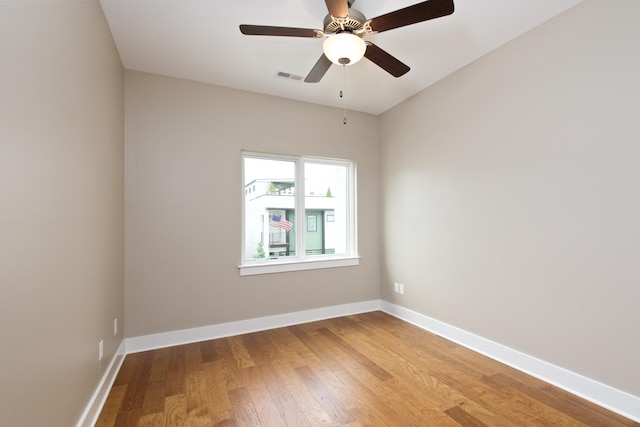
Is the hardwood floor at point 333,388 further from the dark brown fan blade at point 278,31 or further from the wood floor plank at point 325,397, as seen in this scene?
the dark brown fan blade at point 278,31

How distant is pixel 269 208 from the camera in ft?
11.7

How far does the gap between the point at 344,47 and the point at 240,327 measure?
2.89 metres

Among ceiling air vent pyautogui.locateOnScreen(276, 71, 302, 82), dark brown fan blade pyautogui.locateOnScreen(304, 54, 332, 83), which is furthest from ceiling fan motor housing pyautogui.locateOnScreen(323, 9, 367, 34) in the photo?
ceiling air vent pyautogui.locateOnScreen(276, 71, 302, 82)

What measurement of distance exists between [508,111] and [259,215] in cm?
271

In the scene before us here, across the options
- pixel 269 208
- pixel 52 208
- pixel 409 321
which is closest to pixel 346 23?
pixel 52 208

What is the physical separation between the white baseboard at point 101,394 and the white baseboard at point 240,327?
231mm

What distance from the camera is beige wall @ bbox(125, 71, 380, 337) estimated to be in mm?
2869

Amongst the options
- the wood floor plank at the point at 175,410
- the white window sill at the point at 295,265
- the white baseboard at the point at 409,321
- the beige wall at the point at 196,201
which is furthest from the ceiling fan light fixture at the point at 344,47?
the white baseboard at the point at 409,321

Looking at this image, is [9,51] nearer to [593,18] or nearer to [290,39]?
[290,39]

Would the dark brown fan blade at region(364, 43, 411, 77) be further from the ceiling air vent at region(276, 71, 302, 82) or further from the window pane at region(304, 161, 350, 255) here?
the window pane at region(304, 161, 350, 255)

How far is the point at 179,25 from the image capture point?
7.51ft

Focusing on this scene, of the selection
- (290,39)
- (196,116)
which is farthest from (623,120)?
(196,116)

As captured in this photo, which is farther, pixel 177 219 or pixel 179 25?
pixel 177 219

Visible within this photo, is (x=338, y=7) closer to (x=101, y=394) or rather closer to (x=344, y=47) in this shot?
(x=344, y=47)
